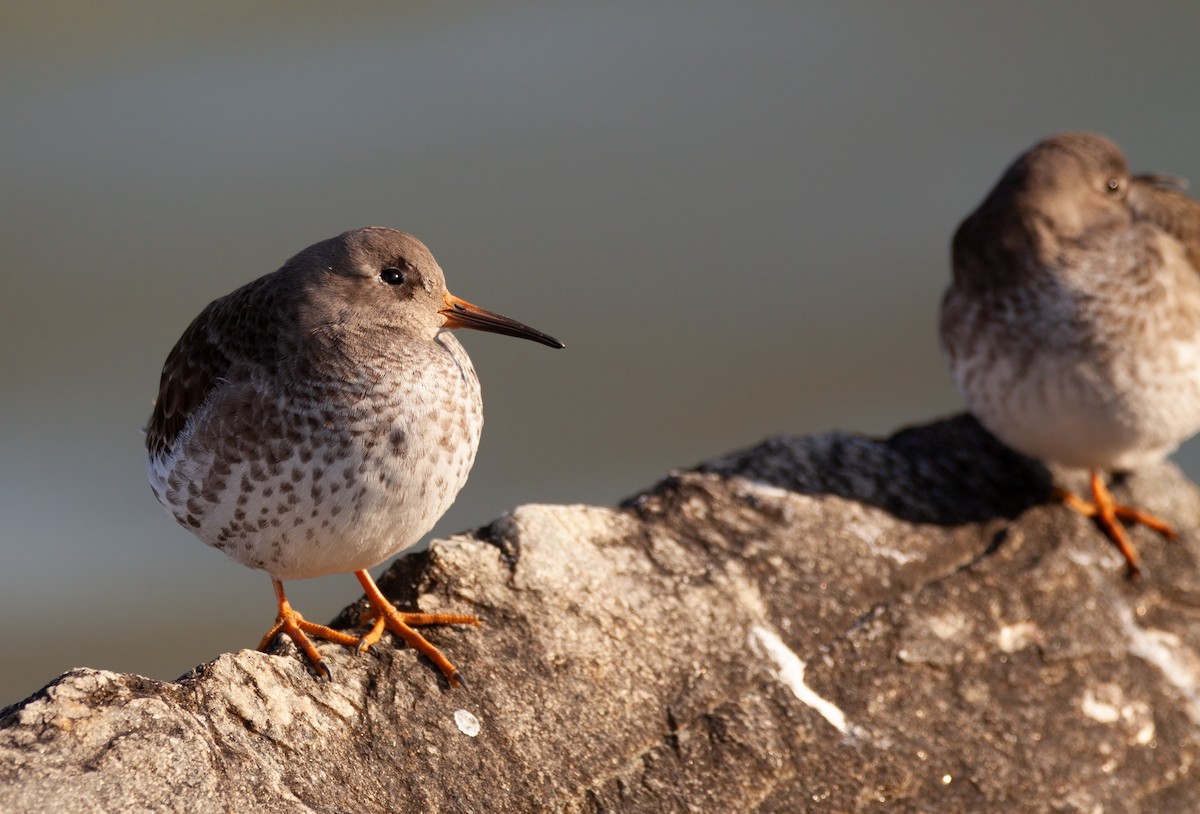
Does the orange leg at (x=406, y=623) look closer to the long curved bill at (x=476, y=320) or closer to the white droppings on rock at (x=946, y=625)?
the long curved bill at (x=476, y=320)

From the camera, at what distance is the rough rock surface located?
4.05 m

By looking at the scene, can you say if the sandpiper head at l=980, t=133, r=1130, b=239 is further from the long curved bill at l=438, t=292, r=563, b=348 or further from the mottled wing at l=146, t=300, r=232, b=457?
the mottled wing at l=146, t=300, r=232, b=457

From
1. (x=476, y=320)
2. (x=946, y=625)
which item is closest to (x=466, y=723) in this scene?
(x=476, y=320)

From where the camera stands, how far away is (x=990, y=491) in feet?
21.2

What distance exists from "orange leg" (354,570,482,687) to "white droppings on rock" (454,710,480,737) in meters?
0.12

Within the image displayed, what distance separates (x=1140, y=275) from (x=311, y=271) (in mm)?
3907

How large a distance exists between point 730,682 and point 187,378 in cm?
226

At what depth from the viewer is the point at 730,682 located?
501 centimetres

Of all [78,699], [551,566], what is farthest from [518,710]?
[78,699]

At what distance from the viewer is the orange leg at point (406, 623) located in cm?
468

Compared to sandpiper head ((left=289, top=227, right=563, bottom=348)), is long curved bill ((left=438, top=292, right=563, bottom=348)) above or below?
below

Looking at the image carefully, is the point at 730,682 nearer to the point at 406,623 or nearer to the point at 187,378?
the point at 406,623

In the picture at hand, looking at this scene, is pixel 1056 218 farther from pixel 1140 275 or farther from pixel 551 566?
pixel 551 566

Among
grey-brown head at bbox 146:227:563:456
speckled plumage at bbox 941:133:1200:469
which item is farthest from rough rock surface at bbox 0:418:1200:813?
grey-brown head at bbox 146:227:563:456
